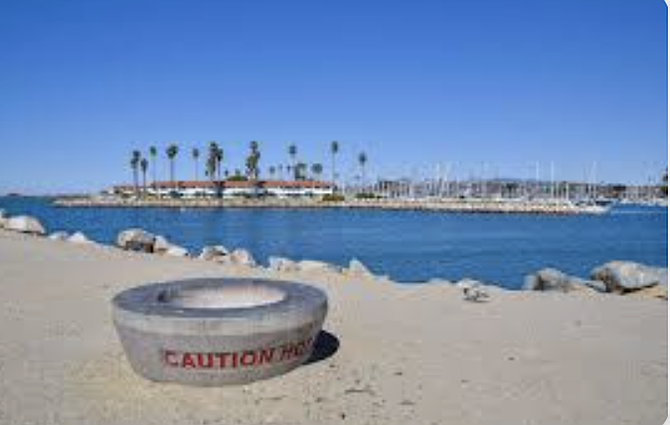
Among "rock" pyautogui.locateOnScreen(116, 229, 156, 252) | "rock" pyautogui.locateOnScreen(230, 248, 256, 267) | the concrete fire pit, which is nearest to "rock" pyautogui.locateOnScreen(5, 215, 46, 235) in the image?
"rock" pyautogui.locateOnScreen(116, 229, 156, 252)

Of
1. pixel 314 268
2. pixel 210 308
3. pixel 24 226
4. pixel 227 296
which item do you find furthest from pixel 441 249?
pixel 210 308

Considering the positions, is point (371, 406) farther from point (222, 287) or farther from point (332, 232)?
point (332, 232)

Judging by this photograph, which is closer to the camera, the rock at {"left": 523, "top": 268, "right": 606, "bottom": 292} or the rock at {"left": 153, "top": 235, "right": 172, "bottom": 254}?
the rock at {"left": 523, "top": 268, "right": 606, "bottom": 292}

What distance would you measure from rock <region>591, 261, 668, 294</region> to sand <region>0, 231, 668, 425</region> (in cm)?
240

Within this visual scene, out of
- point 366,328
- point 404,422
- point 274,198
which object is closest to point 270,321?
point 404,422

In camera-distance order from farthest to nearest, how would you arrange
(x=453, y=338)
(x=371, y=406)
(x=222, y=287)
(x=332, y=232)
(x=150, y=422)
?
(x=332, y=232), (x=453, y=338), (x=222, y=287), (x=371, y=406), (x=150, y=422)

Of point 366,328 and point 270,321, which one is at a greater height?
point 270,321

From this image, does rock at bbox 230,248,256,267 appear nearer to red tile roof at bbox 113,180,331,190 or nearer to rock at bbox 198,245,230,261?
rock at bbox 198,245,230,261

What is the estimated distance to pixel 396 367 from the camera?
32.4 feet

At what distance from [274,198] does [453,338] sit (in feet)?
524

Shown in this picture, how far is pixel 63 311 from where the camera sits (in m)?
13.3

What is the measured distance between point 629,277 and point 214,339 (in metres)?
12.6

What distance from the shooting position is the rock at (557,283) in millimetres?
18172

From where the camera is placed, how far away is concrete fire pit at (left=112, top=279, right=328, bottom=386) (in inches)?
340
